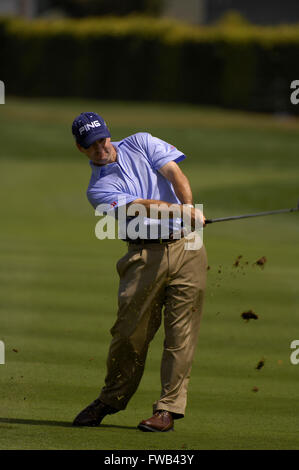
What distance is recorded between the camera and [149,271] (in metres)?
6.49

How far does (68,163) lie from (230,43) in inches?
417

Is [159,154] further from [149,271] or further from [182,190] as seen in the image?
[149,271]

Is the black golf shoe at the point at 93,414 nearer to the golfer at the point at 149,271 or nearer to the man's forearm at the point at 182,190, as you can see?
the golfer at the point at 149,271

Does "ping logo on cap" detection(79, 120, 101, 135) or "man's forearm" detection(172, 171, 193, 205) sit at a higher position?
"ping logo on cap" detection(79, 120, 101, 135)

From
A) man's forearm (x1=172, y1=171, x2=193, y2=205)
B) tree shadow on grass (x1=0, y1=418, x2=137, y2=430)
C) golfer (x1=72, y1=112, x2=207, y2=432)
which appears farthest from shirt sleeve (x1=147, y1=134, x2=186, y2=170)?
tree shadow on grass (x1=0, y1=418, x2=137, y2=430)

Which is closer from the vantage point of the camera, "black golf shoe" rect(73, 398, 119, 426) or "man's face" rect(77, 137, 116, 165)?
"man's face" rect(77, 137, 116, 165)

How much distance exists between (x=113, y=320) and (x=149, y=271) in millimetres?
3771

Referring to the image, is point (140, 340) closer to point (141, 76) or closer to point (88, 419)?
point (88, 419)

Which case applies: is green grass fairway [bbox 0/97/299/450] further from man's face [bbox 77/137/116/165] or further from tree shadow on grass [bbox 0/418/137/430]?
man's face [bbox 77/137/116/165]

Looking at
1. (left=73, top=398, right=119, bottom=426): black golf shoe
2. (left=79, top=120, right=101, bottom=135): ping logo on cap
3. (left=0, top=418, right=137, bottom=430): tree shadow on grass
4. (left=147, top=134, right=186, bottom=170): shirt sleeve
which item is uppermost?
(left=79, top=120, right=101, bottom=135): ping logo on cap

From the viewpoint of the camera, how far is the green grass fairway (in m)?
6.50

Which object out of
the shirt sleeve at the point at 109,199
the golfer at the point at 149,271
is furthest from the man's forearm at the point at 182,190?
the shirt sleeve at the point at 109,199

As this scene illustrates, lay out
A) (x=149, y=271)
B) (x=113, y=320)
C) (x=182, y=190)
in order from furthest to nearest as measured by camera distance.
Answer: (x=113, y=320) < (x=149, y=271) < (x=182, y=190)

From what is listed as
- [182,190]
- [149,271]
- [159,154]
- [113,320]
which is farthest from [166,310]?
[113,320]
